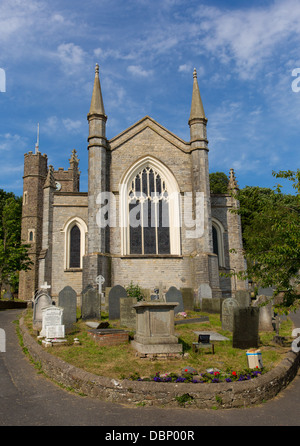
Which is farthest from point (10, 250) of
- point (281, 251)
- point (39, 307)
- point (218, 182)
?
point (218, 182)

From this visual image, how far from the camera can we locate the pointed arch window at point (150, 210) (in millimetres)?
20625

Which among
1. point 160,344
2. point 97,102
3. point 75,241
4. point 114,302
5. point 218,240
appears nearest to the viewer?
point 160,344

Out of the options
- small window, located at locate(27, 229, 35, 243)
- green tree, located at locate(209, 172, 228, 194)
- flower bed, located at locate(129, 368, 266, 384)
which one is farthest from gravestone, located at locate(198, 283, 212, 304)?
green tree, located at locate(209, 172, 228, 194)

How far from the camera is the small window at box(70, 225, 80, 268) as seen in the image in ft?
70.2

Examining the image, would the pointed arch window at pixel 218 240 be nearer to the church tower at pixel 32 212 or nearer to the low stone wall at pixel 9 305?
the low stone wall at pixel 9 305

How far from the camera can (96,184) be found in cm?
1994

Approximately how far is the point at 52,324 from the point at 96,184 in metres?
11.3

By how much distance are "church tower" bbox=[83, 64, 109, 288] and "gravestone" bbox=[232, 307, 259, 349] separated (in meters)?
10.9

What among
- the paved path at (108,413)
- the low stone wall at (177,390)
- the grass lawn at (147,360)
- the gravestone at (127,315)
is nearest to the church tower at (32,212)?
the gravestone at (127,315)

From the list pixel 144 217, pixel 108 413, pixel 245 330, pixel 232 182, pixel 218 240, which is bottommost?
pixel 108 413

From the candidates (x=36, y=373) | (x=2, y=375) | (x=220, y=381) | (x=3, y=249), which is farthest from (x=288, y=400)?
(x=3, y=249)

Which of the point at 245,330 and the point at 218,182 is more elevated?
the point at 218,182

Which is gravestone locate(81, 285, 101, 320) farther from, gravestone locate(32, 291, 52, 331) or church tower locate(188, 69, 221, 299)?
church tower locate(188, 69, 221, 299)

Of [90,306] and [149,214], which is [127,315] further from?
[149,214]
